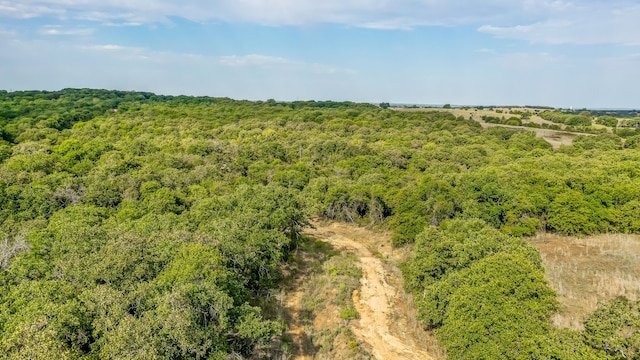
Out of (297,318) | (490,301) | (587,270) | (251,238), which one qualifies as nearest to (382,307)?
(297,318)

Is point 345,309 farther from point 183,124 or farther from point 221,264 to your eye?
point 183,124

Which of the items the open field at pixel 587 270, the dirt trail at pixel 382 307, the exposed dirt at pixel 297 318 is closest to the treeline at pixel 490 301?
the dirt trail at pixel 382 307

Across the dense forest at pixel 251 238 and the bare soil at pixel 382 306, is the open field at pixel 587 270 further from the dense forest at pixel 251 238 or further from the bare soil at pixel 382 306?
the bare soil at pixel 382 306

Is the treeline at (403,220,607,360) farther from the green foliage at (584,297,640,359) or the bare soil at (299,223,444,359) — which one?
the bare soil at (299,223,444,359)

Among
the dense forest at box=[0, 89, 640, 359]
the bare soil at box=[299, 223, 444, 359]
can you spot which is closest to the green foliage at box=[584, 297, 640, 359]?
the dense forest at box=[0, 89, 640, 359]

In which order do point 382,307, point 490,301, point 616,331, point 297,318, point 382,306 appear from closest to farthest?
point 616,331 → point 490,301 → point 297,318 → point 382,307 → point 382,306

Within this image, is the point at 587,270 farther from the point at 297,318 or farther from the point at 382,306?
the point at 297,318
